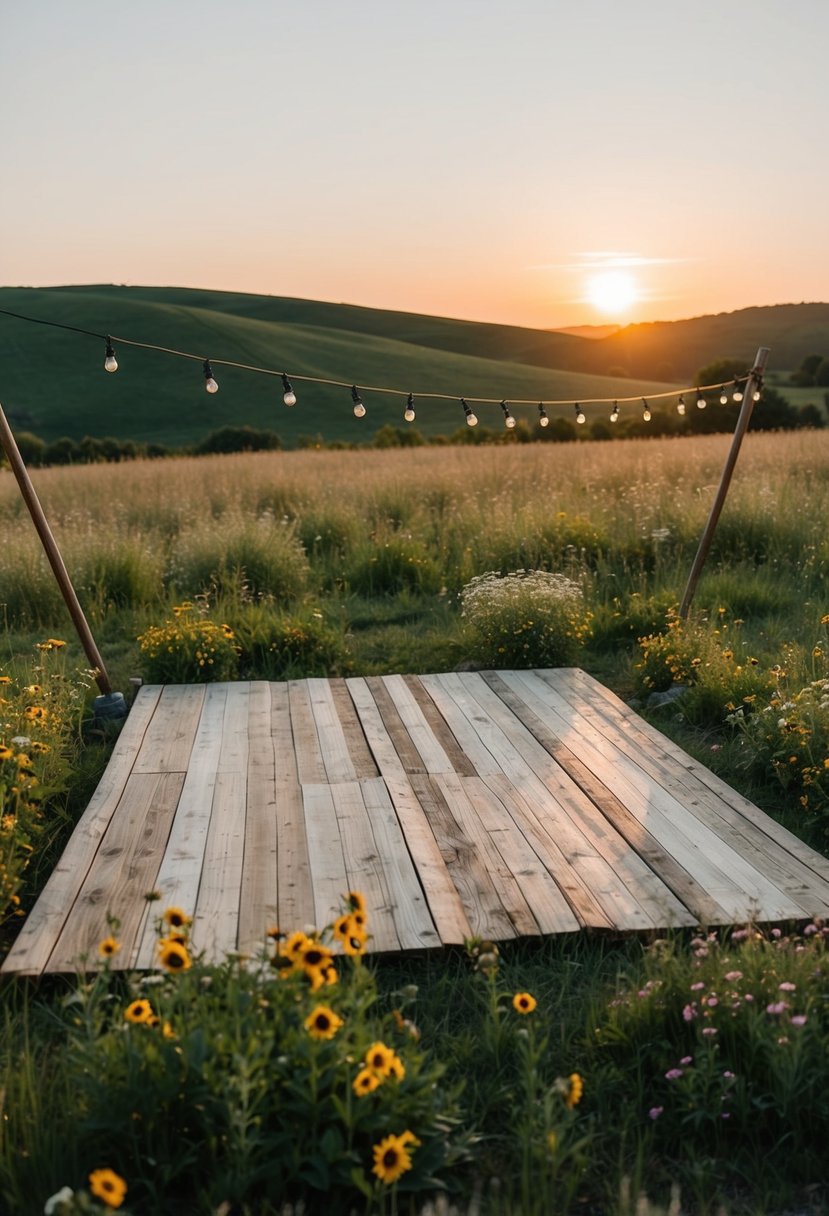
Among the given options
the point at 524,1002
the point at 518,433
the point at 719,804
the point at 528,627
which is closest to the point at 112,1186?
the point at 524,1002

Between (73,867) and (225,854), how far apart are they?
49 cm

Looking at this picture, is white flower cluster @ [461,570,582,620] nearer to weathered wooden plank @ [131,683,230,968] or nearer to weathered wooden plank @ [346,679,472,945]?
weathered wooden plank @ [346,679,472,945]

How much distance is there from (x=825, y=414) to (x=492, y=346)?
33643 mm

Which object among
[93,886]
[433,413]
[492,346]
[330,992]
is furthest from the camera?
[492,346]

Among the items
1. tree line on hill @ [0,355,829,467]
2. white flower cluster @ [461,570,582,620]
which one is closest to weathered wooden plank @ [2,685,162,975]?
white flower cluster @ [461,570,582,620]

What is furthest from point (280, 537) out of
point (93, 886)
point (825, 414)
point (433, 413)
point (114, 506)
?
point (433, 413)

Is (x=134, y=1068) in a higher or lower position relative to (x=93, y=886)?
higher

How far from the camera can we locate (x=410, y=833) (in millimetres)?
3752

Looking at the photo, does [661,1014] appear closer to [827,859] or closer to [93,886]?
[827,859]

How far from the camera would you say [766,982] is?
2.58 meters

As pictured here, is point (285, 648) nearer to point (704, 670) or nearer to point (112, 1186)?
point (704, 670)

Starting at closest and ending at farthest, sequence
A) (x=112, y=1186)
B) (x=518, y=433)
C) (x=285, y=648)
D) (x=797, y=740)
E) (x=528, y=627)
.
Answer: (x=112, y=1186) → (x=797, y=740) → (x=528, y=627) → (x=285, y=648) → (x=518, y=433)

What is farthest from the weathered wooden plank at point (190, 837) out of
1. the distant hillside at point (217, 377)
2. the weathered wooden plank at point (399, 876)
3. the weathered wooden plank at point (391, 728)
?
the distant hillside at point (217, 377)

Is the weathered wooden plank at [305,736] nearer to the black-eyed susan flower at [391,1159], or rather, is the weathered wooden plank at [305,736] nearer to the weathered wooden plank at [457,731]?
the weathered wooden plank at [457,731]
